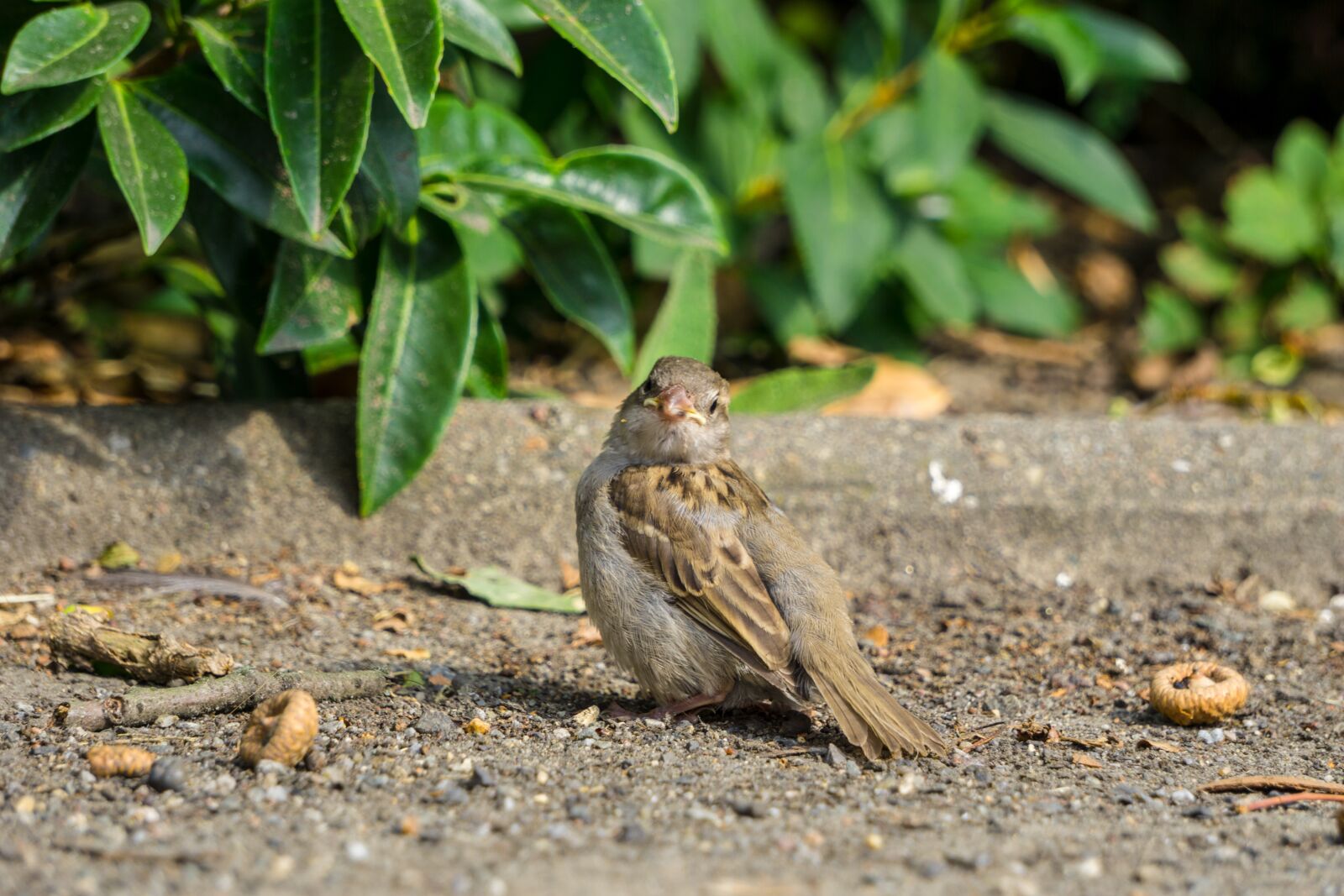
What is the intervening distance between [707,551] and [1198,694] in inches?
54.7

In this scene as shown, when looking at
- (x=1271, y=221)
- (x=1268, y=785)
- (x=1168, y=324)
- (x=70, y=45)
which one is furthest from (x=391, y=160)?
(x=1271, y=221)

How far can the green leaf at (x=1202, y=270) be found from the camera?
26.8 feet

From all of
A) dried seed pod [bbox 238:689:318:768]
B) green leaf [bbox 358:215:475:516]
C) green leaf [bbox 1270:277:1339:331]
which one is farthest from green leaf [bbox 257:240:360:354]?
green leaf [bbox 1270:277:1339:331]

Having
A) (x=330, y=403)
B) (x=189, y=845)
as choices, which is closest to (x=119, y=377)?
(x=330, y=403)

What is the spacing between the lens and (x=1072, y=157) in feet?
23.1

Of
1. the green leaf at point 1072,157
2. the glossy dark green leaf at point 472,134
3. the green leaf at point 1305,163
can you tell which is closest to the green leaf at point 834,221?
the green leaf at point 1072,157

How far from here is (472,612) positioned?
16.0 feet

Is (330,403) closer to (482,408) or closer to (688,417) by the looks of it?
(482,408)

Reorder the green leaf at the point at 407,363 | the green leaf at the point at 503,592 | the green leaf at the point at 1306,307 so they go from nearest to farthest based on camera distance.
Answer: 1. the green leaf at the point at 407,363
2. the green leaf at the point at 503,592
3. the green leaf at the point at 1306,307

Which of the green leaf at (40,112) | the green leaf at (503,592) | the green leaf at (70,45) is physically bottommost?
the green leaf at (503,592)

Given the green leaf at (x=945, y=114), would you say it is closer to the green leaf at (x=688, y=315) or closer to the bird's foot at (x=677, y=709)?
the green leaf at (x=688, y=315)

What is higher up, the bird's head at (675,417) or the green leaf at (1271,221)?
the green leaf at (1271,221)

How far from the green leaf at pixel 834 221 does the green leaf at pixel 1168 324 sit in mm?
2020

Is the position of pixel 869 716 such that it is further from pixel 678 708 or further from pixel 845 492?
pixel 845 492
